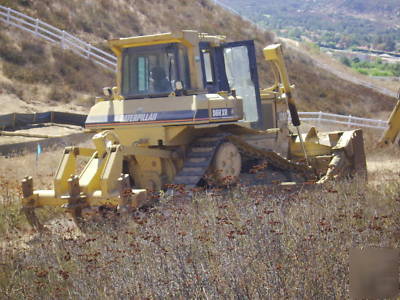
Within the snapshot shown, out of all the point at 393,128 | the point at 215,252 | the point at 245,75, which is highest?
the point at 245,75

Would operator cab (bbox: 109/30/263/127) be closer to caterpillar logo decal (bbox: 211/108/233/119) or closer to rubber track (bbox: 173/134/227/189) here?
caterpillar logo decal (bbox: 211/108/233/119)

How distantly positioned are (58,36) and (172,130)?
18236 mm

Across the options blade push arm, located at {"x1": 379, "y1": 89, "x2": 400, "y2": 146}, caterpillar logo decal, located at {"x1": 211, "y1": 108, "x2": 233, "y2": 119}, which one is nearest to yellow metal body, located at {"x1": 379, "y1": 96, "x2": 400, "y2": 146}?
blade push arm, located at {"x1": 379, "y1": 89, "x2": 400, "y2": 146}

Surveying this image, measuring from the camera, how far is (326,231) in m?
6.24

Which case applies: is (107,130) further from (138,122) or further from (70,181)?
(70,181)

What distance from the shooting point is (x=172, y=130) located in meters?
10.8

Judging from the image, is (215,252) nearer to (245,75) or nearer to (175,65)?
(175,65)

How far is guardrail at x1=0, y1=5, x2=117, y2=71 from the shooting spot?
27944 millimetres

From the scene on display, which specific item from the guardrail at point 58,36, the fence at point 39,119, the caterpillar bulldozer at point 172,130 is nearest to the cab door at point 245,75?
the caterpillar bulldozer at point 172,130

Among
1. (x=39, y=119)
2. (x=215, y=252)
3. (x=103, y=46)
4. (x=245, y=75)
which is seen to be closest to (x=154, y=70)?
(x=245, y=75)

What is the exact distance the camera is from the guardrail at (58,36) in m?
27.9

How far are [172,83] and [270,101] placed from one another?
2921mm

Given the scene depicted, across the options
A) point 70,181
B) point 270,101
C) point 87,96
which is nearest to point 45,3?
point 87,96

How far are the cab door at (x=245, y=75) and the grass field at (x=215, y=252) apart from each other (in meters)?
3.91
